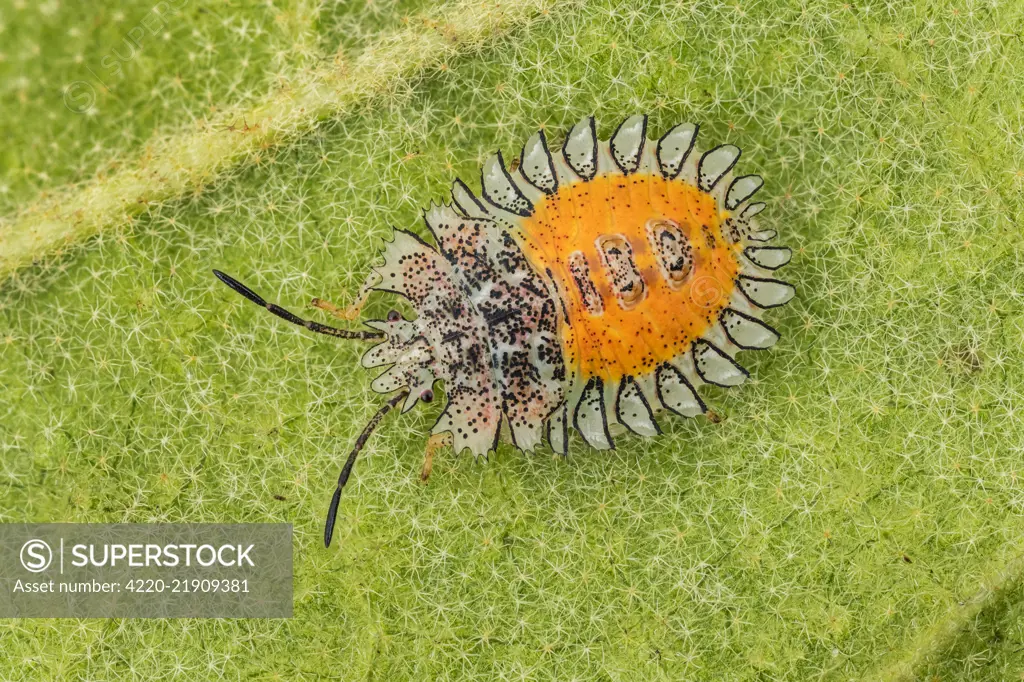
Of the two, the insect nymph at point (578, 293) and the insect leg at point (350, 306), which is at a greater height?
the insect leg at point (350, 306)

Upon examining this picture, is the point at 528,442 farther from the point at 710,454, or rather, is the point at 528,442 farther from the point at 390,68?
the point at 390,68

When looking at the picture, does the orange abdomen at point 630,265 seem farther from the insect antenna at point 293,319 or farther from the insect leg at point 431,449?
the insect antenna at point 293,319

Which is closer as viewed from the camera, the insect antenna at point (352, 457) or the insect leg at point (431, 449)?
the insect antenna at point (352, 457)

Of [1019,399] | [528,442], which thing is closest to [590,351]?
[528,442]

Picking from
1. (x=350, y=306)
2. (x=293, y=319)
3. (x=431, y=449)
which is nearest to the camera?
(x=293, y=319)

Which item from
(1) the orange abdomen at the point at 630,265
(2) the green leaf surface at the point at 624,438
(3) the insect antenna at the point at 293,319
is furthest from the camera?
(2) the green leaf surface at the point at 624,438

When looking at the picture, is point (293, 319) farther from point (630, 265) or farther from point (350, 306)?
point (630, 265)

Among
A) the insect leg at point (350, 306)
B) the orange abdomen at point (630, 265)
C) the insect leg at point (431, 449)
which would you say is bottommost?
the insect leg at point (431, 449)

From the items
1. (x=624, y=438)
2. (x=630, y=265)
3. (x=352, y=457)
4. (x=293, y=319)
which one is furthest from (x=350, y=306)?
(x=624, y=438)

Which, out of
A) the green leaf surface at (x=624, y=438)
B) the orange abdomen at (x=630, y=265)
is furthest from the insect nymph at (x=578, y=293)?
the green leaf surface at (x=624, y=438)
